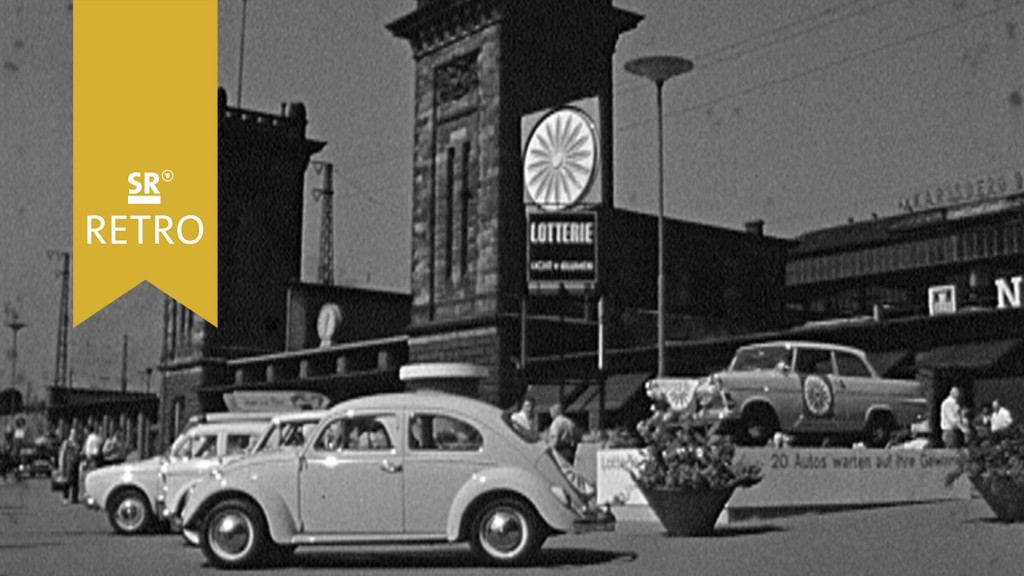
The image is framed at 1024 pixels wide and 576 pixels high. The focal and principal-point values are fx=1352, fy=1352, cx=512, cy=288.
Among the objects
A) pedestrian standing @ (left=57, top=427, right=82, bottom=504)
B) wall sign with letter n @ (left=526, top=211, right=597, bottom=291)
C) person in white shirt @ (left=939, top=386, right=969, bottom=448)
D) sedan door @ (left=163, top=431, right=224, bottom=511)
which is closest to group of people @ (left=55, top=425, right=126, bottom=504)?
pedestrian standing @ (left=57, top=427, right=82, bottom=504)

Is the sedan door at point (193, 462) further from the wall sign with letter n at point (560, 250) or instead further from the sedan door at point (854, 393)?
the wall sign with letter n at point (560, 250)

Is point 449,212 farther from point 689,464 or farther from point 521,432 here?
point 521,432

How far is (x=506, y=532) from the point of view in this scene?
1291cm

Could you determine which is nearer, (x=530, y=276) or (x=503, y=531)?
(x=503, y=531)

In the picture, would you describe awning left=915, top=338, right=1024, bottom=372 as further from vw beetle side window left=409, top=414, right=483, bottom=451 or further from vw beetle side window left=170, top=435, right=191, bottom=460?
vw beetle side window left=409, top=414, right=483, bottom=451

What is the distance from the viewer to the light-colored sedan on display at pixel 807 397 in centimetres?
2056

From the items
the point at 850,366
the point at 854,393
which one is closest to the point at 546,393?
the point at 850,366

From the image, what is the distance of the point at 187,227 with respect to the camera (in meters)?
11.6

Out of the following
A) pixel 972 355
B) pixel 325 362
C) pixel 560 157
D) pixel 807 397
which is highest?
pixel 560 157

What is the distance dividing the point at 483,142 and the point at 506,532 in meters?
32.5

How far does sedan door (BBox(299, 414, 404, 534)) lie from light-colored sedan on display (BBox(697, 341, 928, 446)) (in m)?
8.20

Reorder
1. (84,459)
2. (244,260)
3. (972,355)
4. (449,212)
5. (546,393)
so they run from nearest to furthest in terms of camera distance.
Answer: (972,355) < (84,459) < (546,393) < (449,212) < (244,260)

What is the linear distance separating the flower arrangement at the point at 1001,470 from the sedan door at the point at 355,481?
7017 mm

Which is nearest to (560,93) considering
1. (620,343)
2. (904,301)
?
(620,343)
